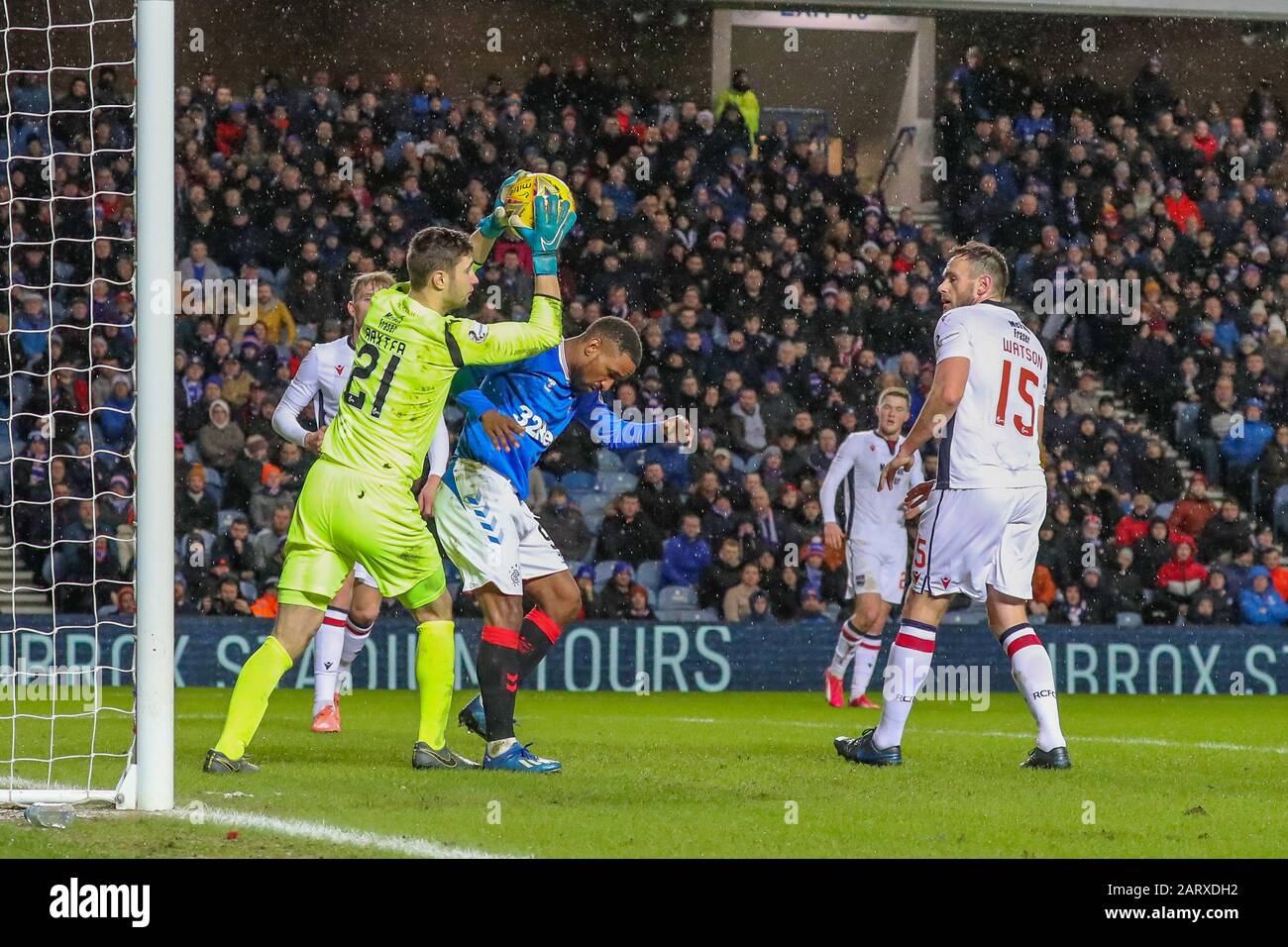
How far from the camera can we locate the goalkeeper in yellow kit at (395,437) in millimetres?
6418

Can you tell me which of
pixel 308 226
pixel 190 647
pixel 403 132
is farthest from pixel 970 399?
pixel 403 132

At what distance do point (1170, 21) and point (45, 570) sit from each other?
1496 cm

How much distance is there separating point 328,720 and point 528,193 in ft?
10.7

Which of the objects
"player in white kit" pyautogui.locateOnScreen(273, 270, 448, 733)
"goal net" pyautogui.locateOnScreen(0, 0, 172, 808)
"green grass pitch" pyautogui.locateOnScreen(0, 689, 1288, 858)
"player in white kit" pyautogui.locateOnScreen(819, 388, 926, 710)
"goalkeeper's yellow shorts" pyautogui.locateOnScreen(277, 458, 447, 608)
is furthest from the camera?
"player in white kit" pyautogui.locateOnScreen(819, 388, 926, 710)

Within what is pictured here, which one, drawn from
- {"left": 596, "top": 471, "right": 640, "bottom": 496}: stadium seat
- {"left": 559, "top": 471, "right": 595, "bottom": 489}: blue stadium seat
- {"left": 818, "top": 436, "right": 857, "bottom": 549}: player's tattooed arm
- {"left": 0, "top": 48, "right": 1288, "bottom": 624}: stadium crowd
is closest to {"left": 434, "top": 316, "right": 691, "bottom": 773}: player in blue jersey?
{"left": 818, "top": 436, "right": 857, "bottom": 549}: player's tattooed arm

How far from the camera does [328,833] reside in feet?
16.6

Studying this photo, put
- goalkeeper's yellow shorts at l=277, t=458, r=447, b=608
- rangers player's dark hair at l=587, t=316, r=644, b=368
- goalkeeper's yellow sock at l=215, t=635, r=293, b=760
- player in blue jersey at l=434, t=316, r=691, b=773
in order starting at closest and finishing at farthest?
goalkeeper's yellow sock at l=215, t=635, r=293, b=760 < goalkeeper's yellow shorts at l=277, t=458, r=447, b=608 < player in blue jersey at l=434, t=316, r=691, b=773 < rangers player's dark hair at l=587, t=316, r=644, b=368

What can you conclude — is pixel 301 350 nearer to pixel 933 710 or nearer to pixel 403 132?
pixel 403 132

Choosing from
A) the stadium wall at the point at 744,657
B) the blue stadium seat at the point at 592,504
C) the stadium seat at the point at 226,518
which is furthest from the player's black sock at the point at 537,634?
the blue stadium seat at the point at 592,504

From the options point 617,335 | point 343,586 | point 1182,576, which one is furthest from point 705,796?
point 1182,576

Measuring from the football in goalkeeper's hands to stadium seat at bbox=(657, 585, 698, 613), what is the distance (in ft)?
24.5

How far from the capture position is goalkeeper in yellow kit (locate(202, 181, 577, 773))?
6.42 m

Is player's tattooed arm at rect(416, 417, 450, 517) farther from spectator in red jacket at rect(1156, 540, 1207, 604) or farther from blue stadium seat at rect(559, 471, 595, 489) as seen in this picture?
spectator in red jacket at rect(1156, 540, 1207, 604)

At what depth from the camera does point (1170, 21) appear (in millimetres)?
21219
